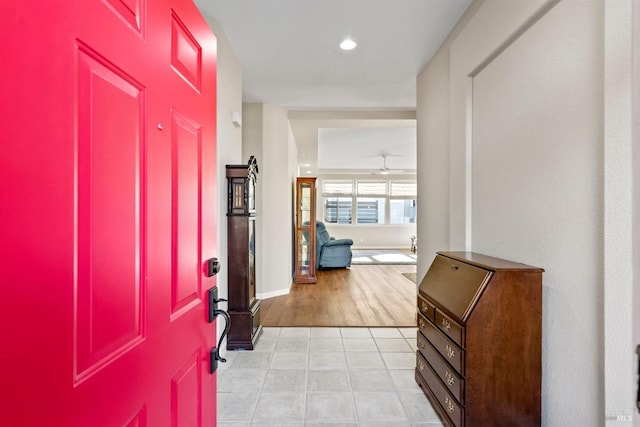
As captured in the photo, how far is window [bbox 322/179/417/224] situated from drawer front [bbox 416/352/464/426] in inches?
332

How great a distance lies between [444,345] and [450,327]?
16cm

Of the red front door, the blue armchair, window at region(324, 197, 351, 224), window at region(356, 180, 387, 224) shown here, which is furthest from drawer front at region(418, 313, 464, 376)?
window at region(356, 180, 387, 224)

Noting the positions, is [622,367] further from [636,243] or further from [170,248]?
[170,248]

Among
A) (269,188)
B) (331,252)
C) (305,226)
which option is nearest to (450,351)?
(269,188)

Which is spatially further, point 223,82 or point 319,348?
point 319,348

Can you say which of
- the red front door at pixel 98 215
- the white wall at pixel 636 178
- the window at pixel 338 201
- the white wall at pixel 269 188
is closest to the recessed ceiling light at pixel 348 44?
the white wall at pixel 269 188

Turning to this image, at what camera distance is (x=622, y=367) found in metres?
1.12

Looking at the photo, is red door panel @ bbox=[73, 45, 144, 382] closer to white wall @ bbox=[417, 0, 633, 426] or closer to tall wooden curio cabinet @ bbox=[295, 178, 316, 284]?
white wall @ bbox=[417, 0, 633, 426]

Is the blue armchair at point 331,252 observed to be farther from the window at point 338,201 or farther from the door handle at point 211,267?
the door handle at point 211,267

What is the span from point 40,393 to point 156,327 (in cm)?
30

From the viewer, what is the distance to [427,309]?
2.01 meters

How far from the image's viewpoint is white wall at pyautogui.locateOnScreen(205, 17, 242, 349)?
2.51 meters

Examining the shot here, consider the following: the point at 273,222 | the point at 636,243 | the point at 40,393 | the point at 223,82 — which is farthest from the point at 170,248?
the point at 273,222

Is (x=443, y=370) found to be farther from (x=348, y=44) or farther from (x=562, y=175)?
(x=348, y=44)
